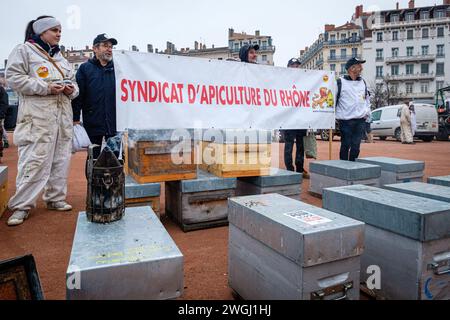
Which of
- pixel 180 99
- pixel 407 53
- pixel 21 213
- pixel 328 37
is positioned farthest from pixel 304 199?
pixel 328 37

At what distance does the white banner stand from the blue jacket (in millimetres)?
180

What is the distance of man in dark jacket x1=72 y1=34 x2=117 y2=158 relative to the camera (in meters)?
4.09

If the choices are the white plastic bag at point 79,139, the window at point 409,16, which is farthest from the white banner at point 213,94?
the window at point 409,16

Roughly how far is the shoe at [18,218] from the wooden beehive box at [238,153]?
85.1 inches

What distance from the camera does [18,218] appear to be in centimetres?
358

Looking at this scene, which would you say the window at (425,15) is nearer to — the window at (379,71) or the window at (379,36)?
the window at (379,36)

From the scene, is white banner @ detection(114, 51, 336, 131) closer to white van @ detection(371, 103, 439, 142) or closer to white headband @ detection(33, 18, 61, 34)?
white headband @ detection(33, 18, 61, 34)

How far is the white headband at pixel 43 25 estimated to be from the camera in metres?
3.69

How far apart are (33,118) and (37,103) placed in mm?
174

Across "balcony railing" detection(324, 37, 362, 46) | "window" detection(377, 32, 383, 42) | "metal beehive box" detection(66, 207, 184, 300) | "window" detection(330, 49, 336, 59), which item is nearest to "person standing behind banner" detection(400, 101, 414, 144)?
"metal beehive box" detection(66, 207, 184, 300)

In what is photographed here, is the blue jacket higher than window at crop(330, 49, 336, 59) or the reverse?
the reverse
